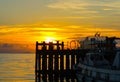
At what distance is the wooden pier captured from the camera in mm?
70312

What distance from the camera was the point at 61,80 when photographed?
7025 centimetres

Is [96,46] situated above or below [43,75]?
above

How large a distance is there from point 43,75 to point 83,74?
527 inches

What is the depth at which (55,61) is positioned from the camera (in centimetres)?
7238

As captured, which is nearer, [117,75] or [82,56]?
[117,75]

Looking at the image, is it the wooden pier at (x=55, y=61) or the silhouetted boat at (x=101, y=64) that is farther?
the wooden pier at (x=55, y=61)

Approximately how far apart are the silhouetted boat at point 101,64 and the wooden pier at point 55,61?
2.33 m

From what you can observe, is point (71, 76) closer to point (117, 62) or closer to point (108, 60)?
point (108, 60)

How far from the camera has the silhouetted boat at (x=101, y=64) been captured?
52.8 metres

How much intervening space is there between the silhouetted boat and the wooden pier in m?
2.33

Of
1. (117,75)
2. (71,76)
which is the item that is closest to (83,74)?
(71,76)

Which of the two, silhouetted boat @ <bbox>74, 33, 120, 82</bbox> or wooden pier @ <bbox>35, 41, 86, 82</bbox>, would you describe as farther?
wooden pier @ <bbox>35, 41, 86, 82</bbox>

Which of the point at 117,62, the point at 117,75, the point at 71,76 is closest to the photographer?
the point at 117,75

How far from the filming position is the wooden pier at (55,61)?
70.3 m
